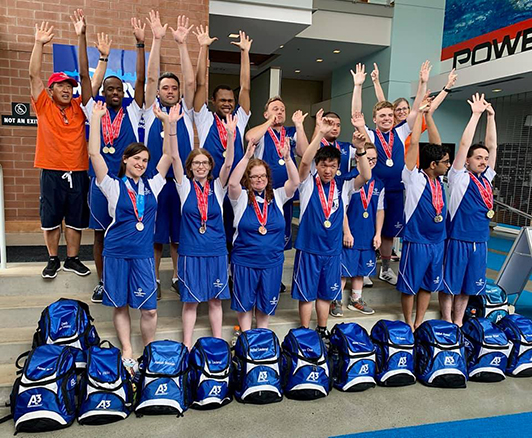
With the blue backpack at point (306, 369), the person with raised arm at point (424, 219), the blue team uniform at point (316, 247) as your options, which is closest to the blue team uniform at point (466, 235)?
the person with raised arm at point (424, 219)

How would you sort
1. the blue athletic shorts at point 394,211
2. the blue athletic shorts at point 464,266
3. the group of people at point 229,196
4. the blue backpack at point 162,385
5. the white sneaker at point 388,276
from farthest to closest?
the white sneaker at point 388,276
the blue athletic shorts at point 394,211
the blue athletic shorts at point 464,266
the group of people at point 229,196
the blue backpack at point 162,385

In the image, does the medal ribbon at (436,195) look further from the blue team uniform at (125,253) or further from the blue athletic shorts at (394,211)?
the blue team uniform at (125,253)

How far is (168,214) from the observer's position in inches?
136

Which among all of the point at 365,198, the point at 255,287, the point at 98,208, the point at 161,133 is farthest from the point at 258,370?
the point at 161,133

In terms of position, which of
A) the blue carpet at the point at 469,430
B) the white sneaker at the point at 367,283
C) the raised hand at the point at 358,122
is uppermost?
→ the raised hand at the point at 358,122

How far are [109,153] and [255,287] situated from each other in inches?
60.2

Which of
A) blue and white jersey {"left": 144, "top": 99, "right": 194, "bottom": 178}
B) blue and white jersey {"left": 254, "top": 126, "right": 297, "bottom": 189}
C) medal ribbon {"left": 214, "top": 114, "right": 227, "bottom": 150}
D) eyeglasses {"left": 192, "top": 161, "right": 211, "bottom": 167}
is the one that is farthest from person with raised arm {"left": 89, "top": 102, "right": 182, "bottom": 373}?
blue and white jersey {"left": 254, "top": 126, "right": 297, "bottom": 189}

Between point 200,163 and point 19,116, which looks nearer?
point 200,163

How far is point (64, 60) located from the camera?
17.0 ft

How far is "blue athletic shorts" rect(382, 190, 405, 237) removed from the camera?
404 cm

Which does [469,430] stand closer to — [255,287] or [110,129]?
[255,287]

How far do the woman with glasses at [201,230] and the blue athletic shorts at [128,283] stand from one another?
0.23 metres

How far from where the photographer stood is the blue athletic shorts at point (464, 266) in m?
3.57

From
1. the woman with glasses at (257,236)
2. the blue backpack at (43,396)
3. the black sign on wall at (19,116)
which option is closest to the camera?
the blue backpack at (43,396)
